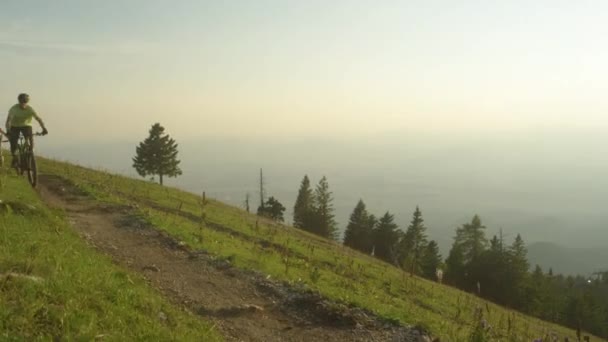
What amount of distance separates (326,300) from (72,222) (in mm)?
9237

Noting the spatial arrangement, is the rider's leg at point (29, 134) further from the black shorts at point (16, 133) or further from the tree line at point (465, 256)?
the tree line at point (465, 256)

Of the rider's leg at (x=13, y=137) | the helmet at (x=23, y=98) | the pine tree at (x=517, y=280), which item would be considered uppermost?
the helmet at (x=23, y=98)

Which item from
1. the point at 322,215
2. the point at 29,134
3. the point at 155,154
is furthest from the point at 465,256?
the point at 29,134

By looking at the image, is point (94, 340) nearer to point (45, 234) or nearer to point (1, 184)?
point (45, 234)

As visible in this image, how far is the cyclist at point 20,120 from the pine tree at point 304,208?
69792mm

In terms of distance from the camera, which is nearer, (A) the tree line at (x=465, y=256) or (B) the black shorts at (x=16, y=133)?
(B) the black shorts at (x=16, y=133)

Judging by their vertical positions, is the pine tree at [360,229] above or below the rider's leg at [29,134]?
below

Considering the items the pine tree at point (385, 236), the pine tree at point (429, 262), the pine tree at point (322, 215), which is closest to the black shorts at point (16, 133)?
the pine tree at point (429, 262)

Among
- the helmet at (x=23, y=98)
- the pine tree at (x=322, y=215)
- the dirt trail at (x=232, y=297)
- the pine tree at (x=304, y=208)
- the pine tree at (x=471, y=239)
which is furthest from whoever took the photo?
the pine tree at (x=304, y=208)

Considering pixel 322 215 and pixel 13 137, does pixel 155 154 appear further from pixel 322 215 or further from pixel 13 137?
pixel 13 137

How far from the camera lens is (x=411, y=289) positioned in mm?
23859

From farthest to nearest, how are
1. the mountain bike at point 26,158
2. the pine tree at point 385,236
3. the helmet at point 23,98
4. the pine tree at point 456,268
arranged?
the pine tree at point 385,236, the pine tree at point 456,268, the mountain bike at point 26,158, the helmet at point 23,98

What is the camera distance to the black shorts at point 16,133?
55.5 ft

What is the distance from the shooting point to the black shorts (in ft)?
55.5
